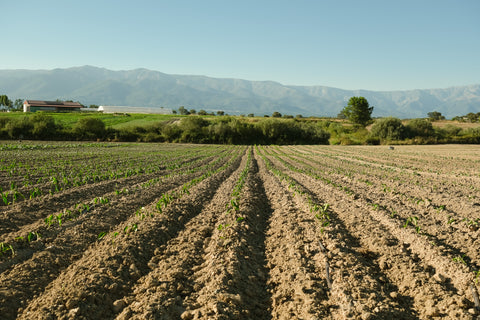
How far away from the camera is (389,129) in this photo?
215 ft

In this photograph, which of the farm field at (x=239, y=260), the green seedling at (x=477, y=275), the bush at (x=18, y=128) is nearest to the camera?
the farm field at (x=239, y=260)

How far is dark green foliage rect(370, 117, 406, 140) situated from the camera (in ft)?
214

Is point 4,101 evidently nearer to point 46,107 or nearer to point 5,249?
point 46,107

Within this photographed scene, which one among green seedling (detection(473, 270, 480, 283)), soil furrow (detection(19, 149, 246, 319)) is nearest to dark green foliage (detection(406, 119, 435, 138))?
green seedling (detection(473, 270, 480, 283))

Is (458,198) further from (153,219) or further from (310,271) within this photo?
(153,219)

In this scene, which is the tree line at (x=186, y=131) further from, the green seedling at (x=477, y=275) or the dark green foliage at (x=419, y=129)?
the green seedling at (x=477, y=275)

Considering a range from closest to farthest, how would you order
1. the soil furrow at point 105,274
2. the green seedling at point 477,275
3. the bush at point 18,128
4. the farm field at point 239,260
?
the soil furrow at point 105,274
the farm field at point 239,260
the green seedling at point 477,275
the bush at point 18,128

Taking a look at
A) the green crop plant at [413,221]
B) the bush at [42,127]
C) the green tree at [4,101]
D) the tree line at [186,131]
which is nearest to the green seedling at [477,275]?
the green crop plant at [413,221]

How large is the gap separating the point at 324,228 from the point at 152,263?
4103 mm

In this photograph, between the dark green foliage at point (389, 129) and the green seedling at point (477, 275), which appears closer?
the green seedling at point (477, 275)

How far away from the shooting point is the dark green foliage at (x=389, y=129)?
65.3 metres

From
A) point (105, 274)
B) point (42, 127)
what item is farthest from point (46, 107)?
point (105, 274)

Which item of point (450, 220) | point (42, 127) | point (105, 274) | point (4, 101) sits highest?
point (4, 101)

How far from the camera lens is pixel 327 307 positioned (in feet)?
14.3
